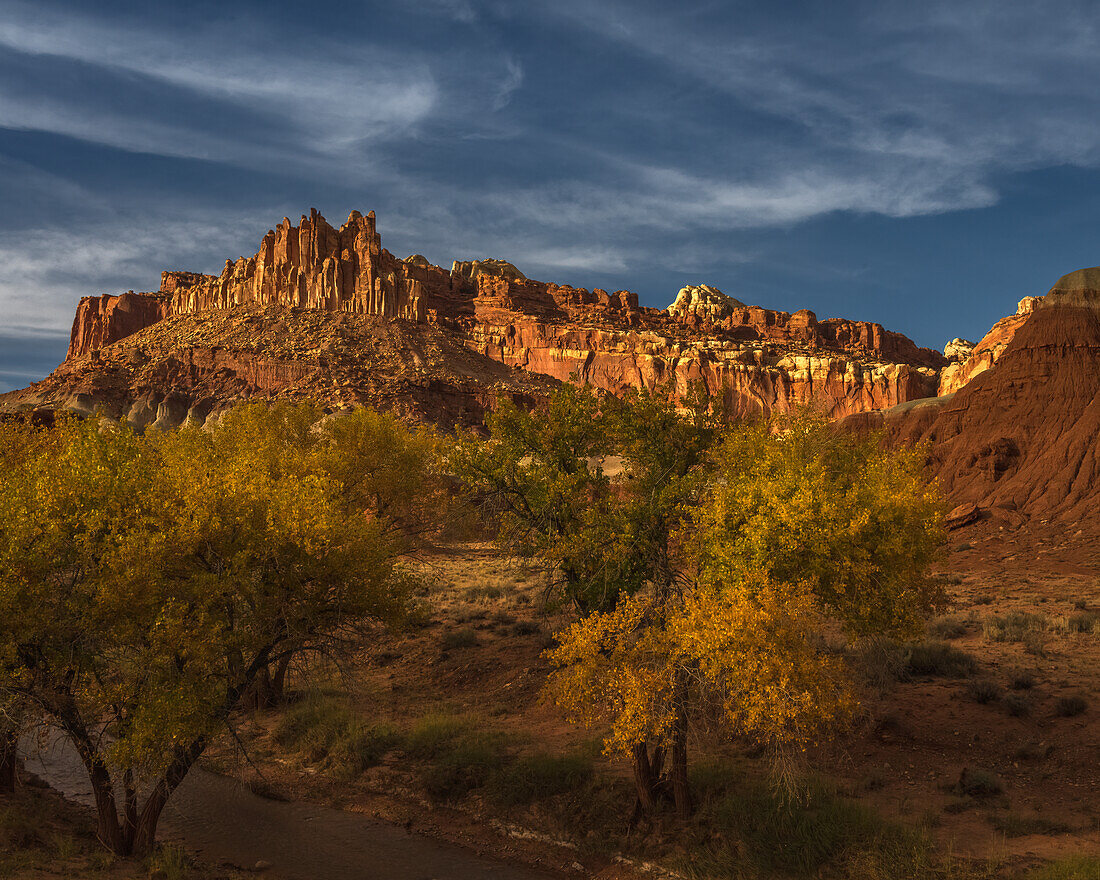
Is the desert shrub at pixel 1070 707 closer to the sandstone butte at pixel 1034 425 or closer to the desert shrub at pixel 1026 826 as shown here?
the desert shrub at pixel 1026 826

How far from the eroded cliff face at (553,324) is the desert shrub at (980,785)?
355ft

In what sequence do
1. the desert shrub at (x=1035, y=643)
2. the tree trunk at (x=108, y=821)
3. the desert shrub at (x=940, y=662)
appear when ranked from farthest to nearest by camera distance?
the desert shrub at (x=1035, y=643) → the desert shrub at (x=940, y=662) → the tree trunk at (x=108, y=821)

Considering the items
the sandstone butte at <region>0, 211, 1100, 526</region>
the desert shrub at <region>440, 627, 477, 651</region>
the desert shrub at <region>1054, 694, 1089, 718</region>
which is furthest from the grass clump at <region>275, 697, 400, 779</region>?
the sandstone butte at <region>0, 211, 1100, 526</region>

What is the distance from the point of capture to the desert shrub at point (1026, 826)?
12797mm

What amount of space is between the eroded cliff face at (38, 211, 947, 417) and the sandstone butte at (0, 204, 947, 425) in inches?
15.4

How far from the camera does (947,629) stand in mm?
25078

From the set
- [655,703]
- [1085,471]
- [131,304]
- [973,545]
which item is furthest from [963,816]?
[131,304]

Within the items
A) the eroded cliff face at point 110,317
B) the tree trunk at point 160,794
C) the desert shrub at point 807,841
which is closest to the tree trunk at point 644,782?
the desert shrub at point 807,841

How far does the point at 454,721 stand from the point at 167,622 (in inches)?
429

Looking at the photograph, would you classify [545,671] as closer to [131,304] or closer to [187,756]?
[187,756]

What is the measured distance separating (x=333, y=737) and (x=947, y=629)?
791 inches

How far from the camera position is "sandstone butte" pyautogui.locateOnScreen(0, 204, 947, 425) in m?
103

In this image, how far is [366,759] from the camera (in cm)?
1914

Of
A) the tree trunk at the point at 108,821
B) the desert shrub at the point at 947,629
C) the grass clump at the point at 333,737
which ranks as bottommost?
the grass clump at the point at 333,737
